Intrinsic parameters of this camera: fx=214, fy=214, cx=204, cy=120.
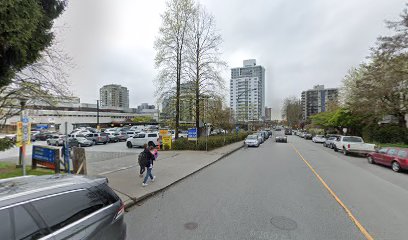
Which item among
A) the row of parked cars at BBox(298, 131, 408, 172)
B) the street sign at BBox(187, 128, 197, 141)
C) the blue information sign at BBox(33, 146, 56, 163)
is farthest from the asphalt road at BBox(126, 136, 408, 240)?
the street sign at BBox(187, 128, 197, 141)

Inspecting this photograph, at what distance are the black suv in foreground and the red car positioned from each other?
14263mm

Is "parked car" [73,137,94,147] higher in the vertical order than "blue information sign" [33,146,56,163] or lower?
lower

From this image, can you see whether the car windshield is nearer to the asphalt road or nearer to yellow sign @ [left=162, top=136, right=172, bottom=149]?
the asphalt road

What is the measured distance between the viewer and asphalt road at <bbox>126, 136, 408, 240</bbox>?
4.37 metres

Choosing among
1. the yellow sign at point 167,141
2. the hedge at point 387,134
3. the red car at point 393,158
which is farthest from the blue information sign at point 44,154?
the hedge at point 387,134

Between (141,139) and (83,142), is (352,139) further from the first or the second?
(83,142)

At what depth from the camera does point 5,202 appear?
201cm

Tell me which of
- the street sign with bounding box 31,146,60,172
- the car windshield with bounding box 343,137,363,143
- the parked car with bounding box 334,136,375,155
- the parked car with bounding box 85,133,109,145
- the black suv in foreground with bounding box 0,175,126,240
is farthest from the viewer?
the parked car with bounding box 85,133,109,145

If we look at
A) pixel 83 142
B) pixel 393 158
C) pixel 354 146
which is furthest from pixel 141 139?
pixel 393 158

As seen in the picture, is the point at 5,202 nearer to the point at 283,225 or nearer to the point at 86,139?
the point at 283,225

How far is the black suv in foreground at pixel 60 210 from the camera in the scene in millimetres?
1999

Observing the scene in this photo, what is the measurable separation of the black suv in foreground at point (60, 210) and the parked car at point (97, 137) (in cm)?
2715

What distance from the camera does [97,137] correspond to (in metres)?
28.6

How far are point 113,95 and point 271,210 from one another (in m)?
105
